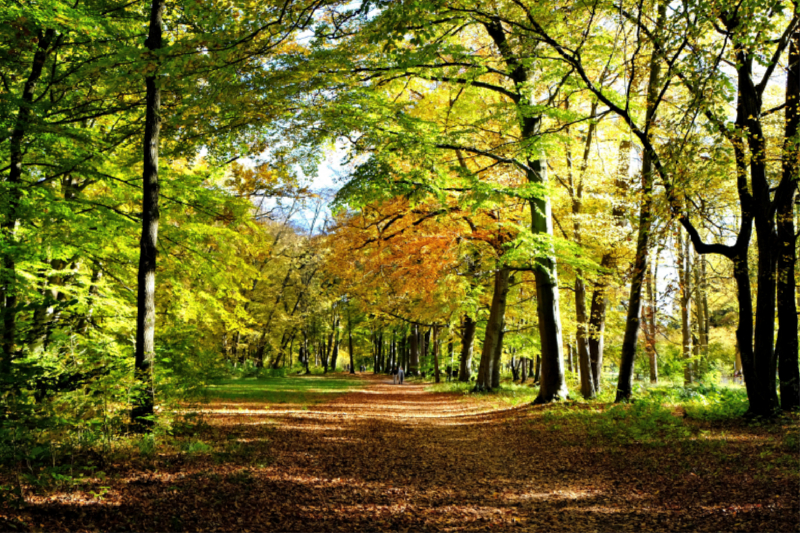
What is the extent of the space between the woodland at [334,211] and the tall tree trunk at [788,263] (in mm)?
46

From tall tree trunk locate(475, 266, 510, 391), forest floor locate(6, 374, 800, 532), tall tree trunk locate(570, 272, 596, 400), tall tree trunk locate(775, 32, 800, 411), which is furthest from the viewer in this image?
tall tree trunk locate(475, 266, 510, 391)

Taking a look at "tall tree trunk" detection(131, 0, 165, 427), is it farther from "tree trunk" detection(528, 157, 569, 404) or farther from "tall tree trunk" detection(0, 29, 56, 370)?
"tree trunk" detection(528, 157, 569, 404)

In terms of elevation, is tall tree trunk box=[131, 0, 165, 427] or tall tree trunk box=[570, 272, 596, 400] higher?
tall tree trunk box=[131, 0, 165, 427]

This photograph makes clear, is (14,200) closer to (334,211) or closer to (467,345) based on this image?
(334,211)

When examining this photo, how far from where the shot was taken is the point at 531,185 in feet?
37.4

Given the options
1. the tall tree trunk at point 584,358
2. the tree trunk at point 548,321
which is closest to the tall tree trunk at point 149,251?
the tree trunk at point 548,321

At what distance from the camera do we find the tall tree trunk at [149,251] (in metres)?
6.78

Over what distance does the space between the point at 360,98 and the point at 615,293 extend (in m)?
10.9

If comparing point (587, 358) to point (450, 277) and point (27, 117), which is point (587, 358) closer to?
point (450, 277)

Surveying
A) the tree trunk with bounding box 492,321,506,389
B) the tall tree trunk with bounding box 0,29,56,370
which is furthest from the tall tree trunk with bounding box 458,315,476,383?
the tall tree trunk with bounding box 0,29,56,370

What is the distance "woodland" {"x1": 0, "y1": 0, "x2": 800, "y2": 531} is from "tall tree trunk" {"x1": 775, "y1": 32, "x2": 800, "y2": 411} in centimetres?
5

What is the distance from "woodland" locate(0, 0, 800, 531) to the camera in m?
5.04

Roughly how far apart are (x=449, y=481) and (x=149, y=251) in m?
5.66

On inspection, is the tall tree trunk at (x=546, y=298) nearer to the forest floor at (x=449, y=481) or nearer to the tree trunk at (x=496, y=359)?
the forest floor at (x=449, y=481)
